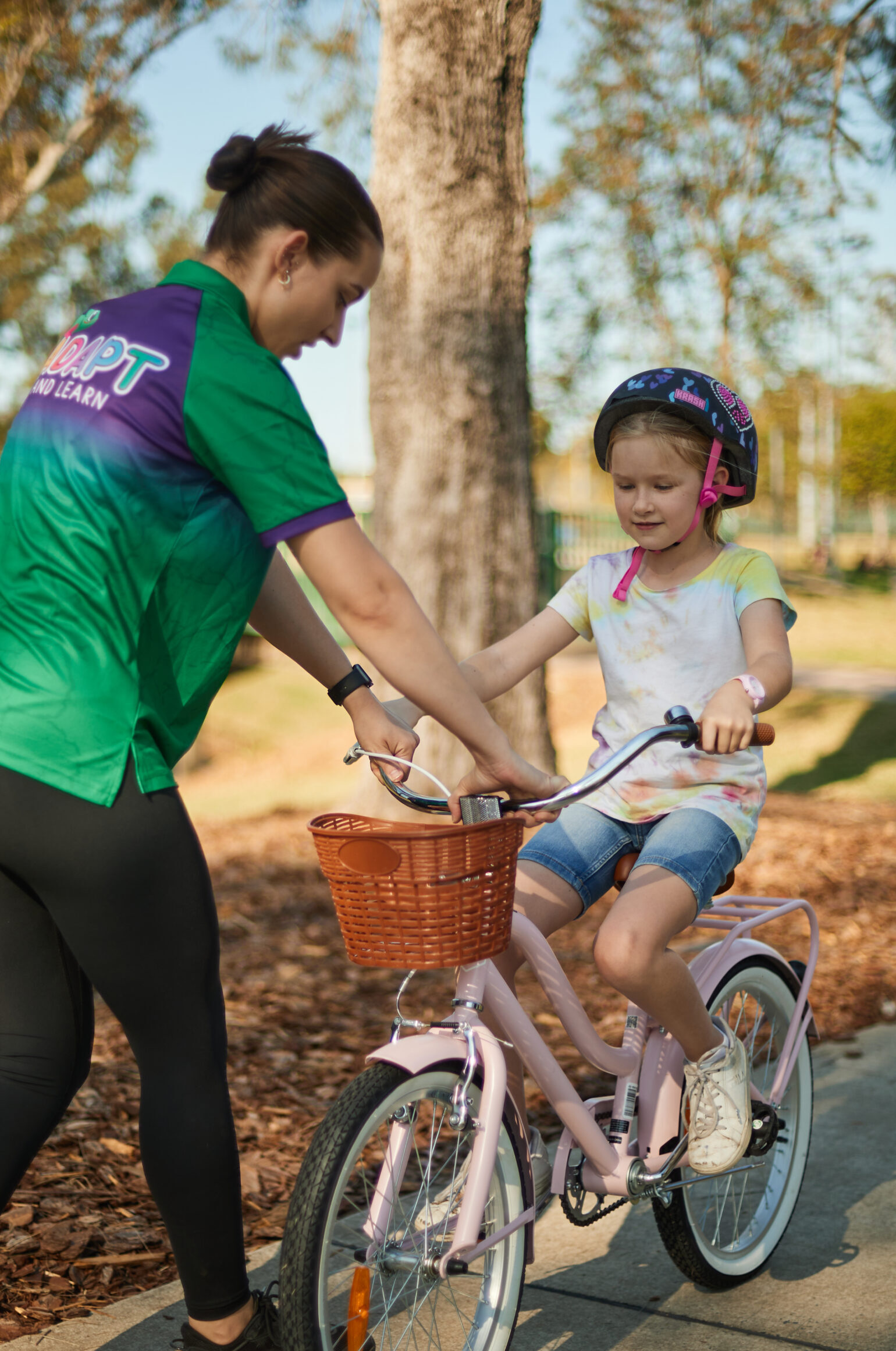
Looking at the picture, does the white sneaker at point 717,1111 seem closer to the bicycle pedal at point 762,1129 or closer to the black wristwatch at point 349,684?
the bicycle pedal at point 762,1129

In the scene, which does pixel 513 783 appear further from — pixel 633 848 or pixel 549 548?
pixel 549 548

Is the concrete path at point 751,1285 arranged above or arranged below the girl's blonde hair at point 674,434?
below

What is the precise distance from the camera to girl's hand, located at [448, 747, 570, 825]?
2094mm

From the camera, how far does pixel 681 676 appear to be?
2.79 meters

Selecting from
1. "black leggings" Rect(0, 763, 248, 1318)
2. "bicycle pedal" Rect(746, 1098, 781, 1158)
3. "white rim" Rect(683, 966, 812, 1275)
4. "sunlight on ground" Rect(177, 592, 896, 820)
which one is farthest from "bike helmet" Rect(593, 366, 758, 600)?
"sunlight on ground" Rect(177, 592, 896, 820)

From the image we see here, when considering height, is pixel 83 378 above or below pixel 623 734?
above

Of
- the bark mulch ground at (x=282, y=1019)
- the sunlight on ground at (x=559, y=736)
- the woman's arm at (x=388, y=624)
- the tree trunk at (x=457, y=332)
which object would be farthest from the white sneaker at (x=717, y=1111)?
the sunlight on ground at (x=559, y=736)

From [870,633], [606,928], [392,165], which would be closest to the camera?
[606,928]

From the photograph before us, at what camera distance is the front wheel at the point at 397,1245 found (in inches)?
77.5

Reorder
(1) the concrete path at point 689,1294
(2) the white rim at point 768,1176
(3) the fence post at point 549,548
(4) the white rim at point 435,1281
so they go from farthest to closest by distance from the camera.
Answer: (3) the fence post at point 549,548 → (2) the white rim at point 768,1176 → (1) the concrete path at point 689,1294 → (4) the white rim at point 435,1281

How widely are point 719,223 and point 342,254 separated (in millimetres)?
16210

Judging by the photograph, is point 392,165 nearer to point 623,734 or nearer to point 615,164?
point 623,734

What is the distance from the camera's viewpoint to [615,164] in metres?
17.9

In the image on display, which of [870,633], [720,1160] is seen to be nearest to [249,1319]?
[720,1160]
